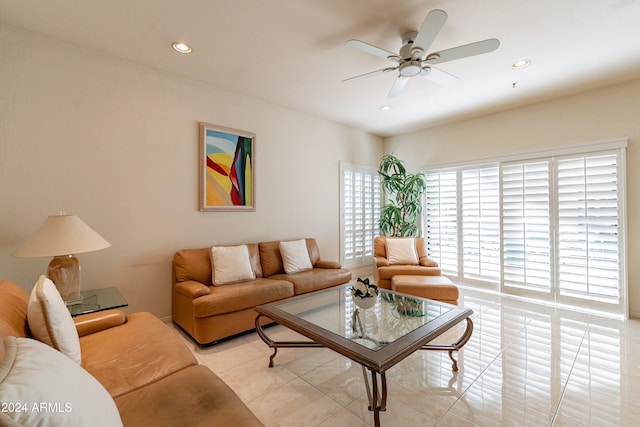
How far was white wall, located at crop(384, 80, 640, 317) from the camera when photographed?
3.23 metres

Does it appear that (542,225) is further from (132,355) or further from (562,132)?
(132,355)

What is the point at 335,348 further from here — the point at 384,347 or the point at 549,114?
the point at 549,114

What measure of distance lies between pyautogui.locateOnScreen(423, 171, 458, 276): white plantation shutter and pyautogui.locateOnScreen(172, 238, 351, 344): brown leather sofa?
2.01m

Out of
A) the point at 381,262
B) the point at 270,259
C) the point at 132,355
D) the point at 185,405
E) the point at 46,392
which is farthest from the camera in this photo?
the point at 381,262

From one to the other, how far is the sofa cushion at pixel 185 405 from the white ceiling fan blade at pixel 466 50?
258 cm

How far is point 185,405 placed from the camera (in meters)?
1.16

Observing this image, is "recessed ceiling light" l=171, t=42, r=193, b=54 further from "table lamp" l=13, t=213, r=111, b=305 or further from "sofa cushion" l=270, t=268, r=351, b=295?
"sofa cushion" l=270, t=268, r=351, b=295

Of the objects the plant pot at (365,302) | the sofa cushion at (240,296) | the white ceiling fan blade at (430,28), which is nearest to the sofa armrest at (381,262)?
the sofa cushion at (240,296)

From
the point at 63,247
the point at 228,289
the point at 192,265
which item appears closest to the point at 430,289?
the point at 228,289

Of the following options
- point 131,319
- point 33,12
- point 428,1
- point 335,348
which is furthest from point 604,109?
point 33,12

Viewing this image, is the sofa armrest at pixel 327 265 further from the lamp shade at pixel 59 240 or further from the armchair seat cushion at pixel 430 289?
the lamp shade at pixel 59 240

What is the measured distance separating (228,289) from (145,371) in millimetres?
1335

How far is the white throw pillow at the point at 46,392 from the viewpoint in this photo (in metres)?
0.64

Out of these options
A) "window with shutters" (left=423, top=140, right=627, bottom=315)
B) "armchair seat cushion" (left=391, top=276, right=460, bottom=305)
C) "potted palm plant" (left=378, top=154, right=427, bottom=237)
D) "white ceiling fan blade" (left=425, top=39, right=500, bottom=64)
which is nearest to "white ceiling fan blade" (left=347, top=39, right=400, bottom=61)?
"white ceiling fan blade" (left=425, top=39, right=500, bottom=64)
